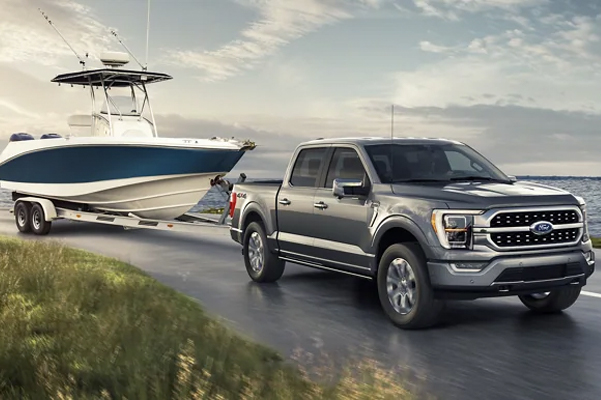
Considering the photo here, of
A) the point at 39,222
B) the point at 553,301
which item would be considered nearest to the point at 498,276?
the point at 553,301

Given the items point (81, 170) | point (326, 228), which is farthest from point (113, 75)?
point (326, 228)

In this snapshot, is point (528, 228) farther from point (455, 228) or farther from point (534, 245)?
point (455, 228)

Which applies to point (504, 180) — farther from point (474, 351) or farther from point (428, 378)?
point (428, 378)

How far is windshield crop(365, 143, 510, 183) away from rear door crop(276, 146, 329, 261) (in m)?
1.08

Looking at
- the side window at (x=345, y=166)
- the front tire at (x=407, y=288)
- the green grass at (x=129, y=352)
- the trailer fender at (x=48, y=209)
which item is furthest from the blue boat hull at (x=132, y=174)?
the front tire at (x=407, y=288)

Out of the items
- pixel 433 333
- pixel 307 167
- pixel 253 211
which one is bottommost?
pixel 433 333

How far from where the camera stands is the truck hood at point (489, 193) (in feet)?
28.2

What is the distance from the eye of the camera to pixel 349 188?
985 cm

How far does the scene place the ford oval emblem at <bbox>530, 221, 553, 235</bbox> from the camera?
873 centimetres

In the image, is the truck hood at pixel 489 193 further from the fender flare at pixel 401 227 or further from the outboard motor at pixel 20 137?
the outboard motor at pixel 20 137

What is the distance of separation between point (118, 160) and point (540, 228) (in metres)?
14.7

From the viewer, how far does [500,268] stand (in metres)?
8.52

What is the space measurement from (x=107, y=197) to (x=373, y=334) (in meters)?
14.8

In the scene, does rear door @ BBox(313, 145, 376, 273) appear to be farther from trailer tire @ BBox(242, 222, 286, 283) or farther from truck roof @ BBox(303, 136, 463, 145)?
trailer tire @ BBox(242, 222, 286, 283)
